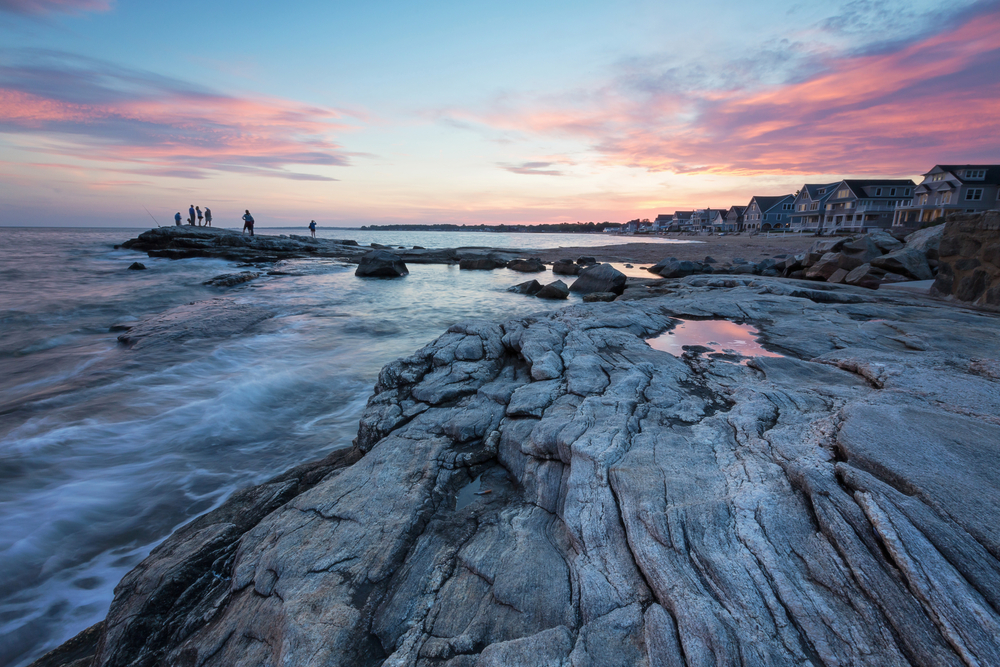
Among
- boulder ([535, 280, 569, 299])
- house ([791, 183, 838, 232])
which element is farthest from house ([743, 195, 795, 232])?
boulder ([535, 280, 569, 299])

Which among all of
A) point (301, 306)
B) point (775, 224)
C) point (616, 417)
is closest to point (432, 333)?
point (301, 306)

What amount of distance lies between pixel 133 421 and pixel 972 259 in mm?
16955

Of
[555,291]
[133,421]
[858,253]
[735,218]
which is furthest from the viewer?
[735,218]

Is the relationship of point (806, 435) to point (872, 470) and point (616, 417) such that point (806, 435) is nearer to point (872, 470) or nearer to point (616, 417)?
point (872, 470)

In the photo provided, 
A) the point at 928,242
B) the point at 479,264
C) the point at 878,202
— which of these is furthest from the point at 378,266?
the point at 878,202

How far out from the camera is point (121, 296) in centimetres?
1797

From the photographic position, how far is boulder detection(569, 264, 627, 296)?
16.3 metres

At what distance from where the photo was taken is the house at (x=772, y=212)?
6869cm

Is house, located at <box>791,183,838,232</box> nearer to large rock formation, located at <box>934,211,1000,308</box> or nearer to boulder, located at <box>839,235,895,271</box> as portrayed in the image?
boulder, located at <box>839,235,895,271</box>

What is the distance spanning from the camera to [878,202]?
4759cm

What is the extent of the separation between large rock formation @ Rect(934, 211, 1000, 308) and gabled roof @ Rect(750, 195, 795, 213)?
72.3 m

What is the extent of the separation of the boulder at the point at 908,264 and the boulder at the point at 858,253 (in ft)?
1.74

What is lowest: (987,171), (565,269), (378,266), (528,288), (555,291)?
(528,288)

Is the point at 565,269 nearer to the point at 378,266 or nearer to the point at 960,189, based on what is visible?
the point at 378,266
